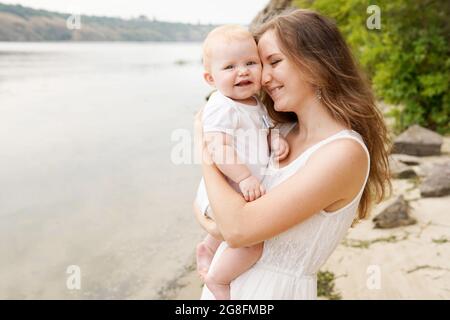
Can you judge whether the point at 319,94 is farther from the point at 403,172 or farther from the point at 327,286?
the point at 403,172

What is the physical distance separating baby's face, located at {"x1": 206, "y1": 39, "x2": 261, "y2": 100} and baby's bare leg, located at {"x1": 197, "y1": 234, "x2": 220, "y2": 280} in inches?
23.9

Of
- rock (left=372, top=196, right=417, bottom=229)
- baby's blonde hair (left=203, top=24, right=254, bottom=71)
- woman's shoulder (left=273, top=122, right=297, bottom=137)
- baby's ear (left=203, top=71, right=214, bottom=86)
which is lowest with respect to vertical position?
rock (left=372, top=196, right=417, bottom=229)

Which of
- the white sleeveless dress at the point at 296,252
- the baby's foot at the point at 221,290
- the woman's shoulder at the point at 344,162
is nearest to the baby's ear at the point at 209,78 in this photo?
the white sleeveless dress at the point at 296,252

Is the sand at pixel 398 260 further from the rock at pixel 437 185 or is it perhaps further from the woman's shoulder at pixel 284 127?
the woman's shoulder at pixel 284 127

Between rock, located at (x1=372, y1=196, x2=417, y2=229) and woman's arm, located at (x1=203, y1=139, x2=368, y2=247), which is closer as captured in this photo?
woman's arm, located at (x1=203, y1=139, x2=368, y2=247)

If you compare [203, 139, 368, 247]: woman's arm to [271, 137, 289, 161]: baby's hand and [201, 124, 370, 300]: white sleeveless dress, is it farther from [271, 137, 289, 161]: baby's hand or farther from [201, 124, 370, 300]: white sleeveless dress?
[271, 137, 289, 161]: baby's hand

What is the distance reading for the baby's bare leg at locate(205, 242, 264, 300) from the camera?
180 cm

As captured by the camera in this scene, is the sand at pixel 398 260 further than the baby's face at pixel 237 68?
Yes

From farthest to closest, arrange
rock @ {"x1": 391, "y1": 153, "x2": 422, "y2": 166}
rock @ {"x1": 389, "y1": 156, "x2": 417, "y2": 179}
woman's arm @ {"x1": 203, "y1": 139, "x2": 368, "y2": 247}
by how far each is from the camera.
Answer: rock @ {"x1": 391, "y1": 153, "x2": 422, "y2": 166}, rock @ {"x1": 389, "y1": 156, "x2": 417, "y2": 179}, woman's arm @ {"x1": 203, "y1": 139, "x2": 368, "y2": 247}

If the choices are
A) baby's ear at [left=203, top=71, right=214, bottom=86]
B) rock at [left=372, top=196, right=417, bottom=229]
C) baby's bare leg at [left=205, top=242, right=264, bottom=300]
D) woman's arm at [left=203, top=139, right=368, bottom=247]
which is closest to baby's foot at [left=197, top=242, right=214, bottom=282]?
baby's bare leg at [left=205, top=242, right=264, bottom=300]

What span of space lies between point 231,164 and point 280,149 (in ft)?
0.65

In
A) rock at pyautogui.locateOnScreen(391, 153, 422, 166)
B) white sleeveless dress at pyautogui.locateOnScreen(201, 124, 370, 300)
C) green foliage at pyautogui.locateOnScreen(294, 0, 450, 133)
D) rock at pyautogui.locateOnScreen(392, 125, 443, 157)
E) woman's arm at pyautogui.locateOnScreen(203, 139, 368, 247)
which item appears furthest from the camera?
green foliage at pyautogui.locateOnScreen(294, 0, 450, 133)

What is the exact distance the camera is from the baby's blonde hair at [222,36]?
1.93 m
